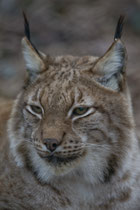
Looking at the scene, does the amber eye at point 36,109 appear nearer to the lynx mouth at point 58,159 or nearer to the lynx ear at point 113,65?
the lynx mouth at point 58,159

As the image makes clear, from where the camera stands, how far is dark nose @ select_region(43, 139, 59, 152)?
12.0 ft

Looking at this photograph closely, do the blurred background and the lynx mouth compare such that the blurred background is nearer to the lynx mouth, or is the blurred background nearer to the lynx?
the lynx

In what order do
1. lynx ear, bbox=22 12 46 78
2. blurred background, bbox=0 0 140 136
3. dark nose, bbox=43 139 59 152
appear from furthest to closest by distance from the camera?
blurred background, bbox=0 0 140 136 → lynx ear, bbox=22 12 46 78 → dark nose, bbox=43 139 59 152

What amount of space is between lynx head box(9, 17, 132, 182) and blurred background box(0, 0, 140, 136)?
322cm

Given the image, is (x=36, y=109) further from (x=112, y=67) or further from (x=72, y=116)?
(x=112, y=67)

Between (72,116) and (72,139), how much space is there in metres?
0.24

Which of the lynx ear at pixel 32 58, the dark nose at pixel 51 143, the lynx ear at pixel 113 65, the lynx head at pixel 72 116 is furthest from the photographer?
the lynx ear at pixel 32 58

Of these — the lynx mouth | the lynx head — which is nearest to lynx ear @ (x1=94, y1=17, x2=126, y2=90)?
the lynx head

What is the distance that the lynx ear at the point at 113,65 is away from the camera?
402 centimetres

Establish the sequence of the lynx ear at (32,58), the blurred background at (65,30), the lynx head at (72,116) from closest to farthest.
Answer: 1. the lynx head at (72,116)
2. the lynx ear at (32,58)
3. the blurred background at (65,30)

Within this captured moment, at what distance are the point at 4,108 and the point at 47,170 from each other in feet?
5.50

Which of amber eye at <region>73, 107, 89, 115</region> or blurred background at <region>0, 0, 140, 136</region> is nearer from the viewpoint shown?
amber eye at <region>73, 107, 89, 115</region>

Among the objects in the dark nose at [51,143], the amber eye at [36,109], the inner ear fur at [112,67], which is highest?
the inner ear fur at [112,67]

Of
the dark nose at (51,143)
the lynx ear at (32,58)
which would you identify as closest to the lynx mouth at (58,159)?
the dark nose at (51,143)
